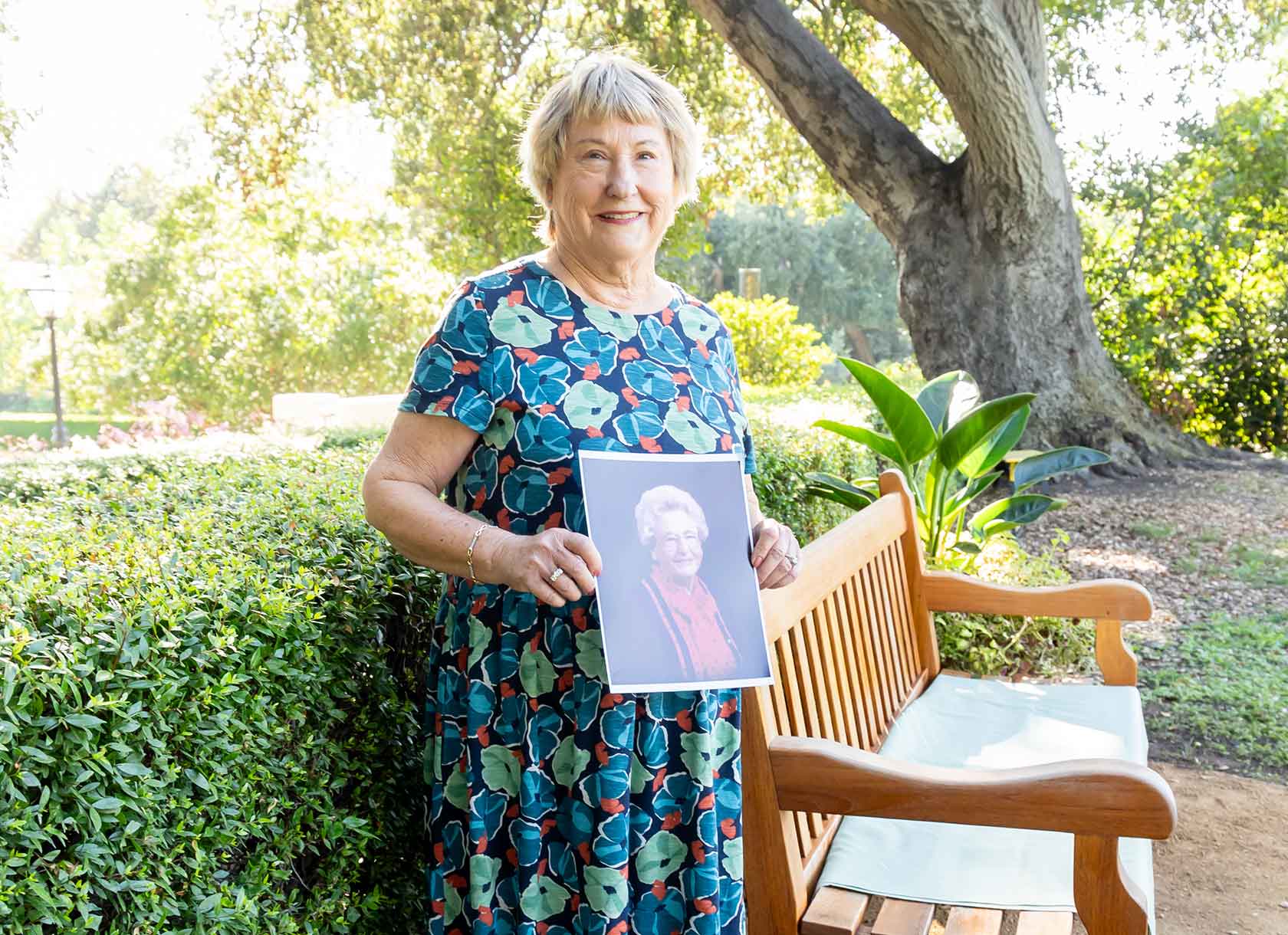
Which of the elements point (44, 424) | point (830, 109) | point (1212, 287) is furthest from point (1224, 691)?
point (44, 424)

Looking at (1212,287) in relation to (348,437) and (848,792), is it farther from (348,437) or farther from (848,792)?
(848,792)

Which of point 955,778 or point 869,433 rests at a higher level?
point 869,433

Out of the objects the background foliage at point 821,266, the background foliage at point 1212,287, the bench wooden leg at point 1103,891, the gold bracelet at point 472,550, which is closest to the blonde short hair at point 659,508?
the gold bracelet at point 472,550

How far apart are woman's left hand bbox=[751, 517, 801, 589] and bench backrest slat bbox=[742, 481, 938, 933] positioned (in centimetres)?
14

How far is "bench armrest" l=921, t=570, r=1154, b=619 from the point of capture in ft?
11.3

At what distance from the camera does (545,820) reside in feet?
6.13

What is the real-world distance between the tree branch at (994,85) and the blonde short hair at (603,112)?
21.0 ft

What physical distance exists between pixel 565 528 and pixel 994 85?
7242mm

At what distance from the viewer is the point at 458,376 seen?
1770 mm

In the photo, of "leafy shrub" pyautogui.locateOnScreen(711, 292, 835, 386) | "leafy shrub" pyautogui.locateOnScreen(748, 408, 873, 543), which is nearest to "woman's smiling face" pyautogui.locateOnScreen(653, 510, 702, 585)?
"leafy shrub" pyautogui.locateOnScreen(748, 408, 873, 543)

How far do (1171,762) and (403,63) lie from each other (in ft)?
30.0

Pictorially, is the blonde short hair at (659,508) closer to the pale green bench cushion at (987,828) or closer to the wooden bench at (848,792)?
the wooden bench at (848,792)

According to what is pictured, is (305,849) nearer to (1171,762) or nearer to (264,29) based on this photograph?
(1171,762)

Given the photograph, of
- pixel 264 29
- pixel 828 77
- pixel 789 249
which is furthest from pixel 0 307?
pixel 828 77
